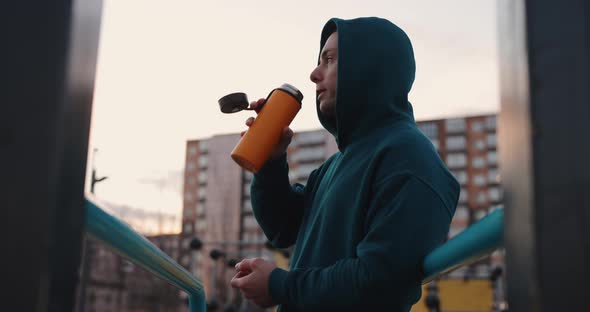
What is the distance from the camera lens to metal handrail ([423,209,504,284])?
1.81ft

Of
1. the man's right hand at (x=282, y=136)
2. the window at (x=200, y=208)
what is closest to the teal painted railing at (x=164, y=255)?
the man's right hand at (x=282, y=136)

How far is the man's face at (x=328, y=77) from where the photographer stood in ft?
4.29

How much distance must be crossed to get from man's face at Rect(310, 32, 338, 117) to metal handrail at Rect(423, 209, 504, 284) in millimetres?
559

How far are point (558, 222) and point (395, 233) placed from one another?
560 millimetres

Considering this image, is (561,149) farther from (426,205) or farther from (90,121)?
(426,205)

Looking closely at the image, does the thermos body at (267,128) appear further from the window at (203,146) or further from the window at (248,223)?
the window at (203,146)

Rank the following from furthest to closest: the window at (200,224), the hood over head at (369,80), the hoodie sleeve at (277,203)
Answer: the window at (200,224), the hoodie sleeve at (277,203), the hood over head at (369,80)

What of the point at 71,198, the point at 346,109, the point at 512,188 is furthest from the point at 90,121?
the point at 346,109

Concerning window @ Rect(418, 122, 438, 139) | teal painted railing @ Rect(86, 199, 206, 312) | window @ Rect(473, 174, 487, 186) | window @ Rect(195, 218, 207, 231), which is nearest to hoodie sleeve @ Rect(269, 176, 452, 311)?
teal painted railing @ Rect(86, 199, 206, 312)

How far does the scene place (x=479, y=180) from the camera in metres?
52.3

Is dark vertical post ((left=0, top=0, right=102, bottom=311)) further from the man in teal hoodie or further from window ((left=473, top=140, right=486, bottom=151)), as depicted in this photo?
window ((left=473, top=140, right=486, bottom=151))

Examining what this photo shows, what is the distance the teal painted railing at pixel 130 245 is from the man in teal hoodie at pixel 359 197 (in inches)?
5.1

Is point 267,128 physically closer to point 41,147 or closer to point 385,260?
point 385,260

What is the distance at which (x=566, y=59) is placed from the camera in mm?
382
